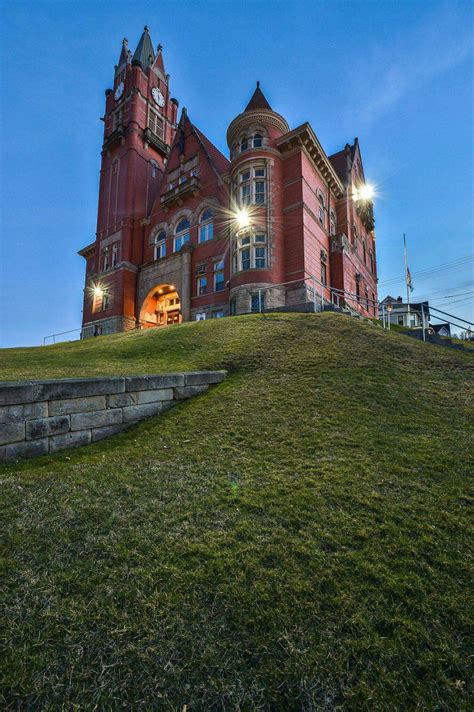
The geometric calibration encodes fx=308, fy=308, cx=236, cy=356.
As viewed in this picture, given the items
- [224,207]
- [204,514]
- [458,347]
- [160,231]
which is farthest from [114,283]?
[204,514]

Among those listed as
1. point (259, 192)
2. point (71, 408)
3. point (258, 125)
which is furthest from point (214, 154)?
point (71, 408)

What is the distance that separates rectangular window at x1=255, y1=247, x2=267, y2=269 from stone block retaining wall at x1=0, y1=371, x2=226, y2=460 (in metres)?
17.3

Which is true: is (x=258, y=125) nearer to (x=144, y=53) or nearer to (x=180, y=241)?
(x=180, y=241)

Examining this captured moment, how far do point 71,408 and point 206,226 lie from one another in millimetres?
24529

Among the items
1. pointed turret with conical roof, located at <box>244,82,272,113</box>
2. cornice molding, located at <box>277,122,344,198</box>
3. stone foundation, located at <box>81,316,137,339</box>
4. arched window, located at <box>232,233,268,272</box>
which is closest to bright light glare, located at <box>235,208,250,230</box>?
arched window, located at <box>232,233,268,272</box>

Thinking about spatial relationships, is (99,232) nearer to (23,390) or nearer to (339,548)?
(23,390)

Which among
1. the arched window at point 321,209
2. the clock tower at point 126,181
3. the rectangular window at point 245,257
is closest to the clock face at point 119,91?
the clock tower at point 126,181

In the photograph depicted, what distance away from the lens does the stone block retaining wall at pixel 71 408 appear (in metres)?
4.25

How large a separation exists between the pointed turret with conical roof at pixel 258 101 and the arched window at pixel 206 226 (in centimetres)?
828

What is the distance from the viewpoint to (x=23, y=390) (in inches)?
170

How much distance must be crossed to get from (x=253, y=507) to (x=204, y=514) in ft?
1.76

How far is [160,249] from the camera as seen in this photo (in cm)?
2975

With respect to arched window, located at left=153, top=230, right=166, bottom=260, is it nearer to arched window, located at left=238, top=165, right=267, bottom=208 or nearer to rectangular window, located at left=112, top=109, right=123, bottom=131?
arched window, located at left=238, top=165, right=267, bottom=208

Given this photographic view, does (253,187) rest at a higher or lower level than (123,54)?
lower
